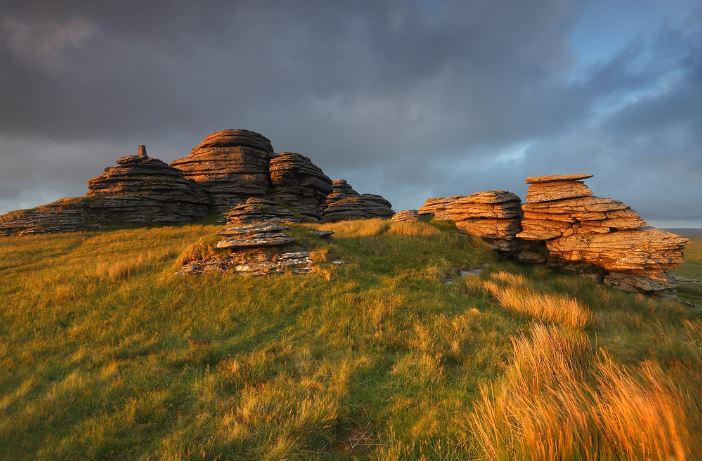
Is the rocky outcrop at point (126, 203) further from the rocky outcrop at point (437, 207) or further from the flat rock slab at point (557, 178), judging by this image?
the flat rock slab at point (557, 178)

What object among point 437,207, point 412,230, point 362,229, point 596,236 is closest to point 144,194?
point 362,229

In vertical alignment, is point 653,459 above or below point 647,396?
below

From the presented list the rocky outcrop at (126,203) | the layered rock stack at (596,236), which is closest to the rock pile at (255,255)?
the layered rock stack at (596,236)

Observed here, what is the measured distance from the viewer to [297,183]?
41219mm

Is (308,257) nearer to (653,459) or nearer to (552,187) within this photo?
(653,459)

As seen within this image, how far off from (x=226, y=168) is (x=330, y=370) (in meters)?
38.0

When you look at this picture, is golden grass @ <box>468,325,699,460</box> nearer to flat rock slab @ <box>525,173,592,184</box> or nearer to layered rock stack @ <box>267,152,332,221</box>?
flat rock slab @ <box>525,173,592,184</box>

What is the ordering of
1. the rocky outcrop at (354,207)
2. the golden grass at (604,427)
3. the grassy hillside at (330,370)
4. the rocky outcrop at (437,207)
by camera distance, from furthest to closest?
1. the rocky outcrop at (354,207)
2. the rocky outcrop at (437,207)
3. the grassy hillside at (330,370)
4. the golden grass at (604,427)

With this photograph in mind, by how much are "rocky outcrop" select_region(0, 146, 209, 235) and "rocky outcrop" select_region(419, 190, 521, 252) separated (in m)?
31.3

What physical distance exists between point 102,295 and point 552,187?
25067 millimetres

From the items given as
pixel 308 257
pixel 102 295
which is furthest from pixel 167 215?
pixel 308 257

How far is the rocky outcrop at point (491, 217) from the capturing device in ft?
65.0

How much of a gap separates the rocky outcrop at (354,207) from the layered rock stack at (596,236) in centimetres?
2210

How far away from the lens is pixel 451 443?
12.5 ft
